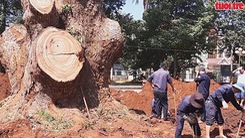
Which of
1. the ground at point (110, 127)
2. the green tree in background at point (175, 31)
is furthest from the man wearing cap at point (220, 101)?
the green tree in background at point (175, 31)

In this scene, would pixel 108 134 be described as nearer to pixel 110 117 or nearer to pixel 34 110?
pixel 110 117

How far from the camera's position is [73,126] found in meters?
7.68

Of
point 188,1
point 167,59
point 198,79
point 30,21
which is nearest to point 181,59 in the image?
point 167,59

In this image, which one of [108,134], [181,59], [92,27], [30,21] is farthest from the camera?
[181,59]

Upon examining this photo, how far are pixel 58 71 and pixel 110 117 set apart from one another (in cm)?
173

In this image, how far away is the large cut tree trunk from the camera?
7914mm

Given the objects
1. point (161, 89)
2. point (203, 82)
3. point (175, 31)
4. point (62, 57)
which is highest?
point (175, 31)

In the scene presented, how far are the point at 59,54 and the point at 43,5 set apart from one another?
120 centimetres

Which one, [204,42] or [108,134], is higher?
[204,42]

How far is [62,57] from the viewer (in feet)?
26.2

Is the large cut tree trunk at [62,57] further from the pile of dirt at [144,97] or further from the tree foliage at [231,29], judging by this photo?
the tree foliage at [231,29]

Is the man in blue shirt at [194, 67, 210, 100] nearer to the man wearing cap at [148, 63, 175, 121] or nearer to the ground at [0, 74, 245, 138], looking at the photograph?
the man wearing cap at [148, 63, 175, 121]

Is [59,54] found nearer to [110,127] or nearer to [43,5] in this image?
[43,5]

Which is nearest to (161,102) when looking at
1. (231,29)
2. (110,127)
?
(110,127)
